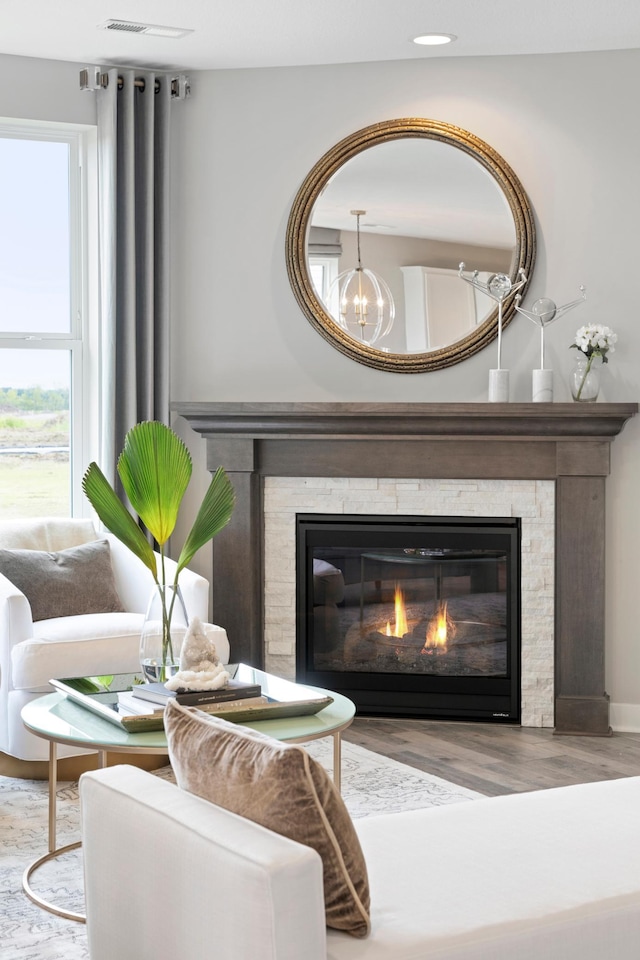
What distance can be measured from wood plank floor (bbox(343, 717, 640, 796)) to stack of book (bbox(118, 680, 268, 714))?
121 centimetres

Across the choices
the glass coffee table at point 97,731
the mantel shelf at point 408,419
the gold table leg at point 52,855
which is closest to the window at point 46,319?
the mantel shelf at point 408,419

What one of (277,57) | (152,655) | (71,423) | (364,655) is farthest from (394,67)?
(152,655)

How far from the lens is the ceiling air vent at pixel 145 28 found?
4.27m

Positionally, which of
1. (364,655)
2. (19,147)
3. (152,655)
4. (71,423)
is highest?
(19,147)

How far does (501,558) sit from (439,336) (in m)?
0.97

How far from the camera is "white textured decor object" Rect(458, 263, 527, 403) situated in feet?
15.1

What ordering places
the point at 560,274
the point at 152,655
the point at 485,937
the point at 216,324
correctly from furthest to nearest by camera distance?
the point at 216,324
the point at 560,274
the point at 152,655
the point at 485,937

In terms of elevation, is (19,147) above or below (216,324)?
above

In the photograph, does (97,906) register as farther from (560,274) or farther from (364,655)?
(560,274)

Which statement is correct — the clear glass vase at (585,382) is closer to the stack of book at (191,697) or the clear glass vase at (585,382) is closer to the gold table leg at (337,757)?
the gold table leg at (337,757)

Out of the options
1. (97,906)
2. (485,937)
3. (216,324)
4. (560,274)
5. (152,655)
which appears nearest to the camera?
(485,937)

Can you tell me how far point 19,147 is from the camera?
16.0 ft

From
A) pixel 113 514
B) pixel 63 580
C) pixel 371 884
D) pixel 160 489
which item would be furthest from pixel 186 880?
pixel 63 580

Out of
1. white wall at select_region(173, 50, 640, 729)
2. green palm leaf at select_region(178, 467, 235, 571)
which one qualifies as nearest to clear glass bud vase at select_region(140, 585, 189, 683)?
green palm leaf at select_region(178, 467, 235, 571)
